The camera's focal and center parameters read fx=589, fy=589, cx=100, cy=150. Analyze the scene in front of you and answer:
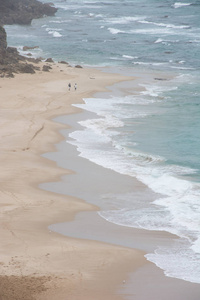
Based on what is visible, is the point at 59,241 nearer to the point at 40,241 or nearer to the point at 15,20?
the point at 40,241

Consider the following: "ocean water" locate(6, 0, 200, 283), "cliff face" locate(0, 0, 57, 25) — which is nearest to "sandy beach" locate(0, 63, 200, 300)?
"ocean water" locate(6, 0, 200, 283)

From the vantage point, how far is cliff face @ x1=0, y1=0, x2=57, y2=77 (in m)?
41.5

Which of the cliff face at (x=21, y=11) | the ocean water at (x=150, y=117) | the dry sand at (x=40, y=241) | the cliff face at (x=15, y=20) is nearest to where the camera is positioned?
the dry sand at (x=40, y=241)

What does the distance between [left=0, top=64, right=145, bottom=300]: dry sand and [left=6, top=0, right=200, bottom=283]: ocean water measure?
119cm

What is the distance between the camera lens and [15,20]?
81.8 metres

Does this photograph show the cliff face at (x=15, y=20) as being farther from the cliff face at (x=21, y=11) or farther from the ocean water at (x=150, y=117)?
the ocean water at (x=150, y=117)

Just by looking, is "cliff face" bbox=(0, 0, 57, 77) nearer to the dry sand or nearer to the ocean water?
the ocean water

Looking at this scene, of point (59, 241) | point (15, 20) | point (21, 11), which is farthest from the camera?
point (21, 11)

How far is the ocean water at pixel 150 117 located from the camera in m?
16.2

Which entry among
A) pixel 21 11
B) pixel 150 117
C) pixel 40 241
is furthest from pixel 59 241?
pixel 21 11

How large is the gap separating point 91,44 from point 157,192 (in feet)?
146

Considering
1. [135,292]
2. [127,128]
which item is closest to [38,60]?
[127,128]

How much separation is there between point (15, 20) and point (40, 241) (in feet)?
234

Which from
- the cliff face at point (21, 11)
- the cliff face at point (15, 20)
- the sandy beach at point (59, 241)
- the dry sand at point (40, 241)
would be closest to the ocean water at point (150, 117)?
the sandy beach at point (59, 241)
